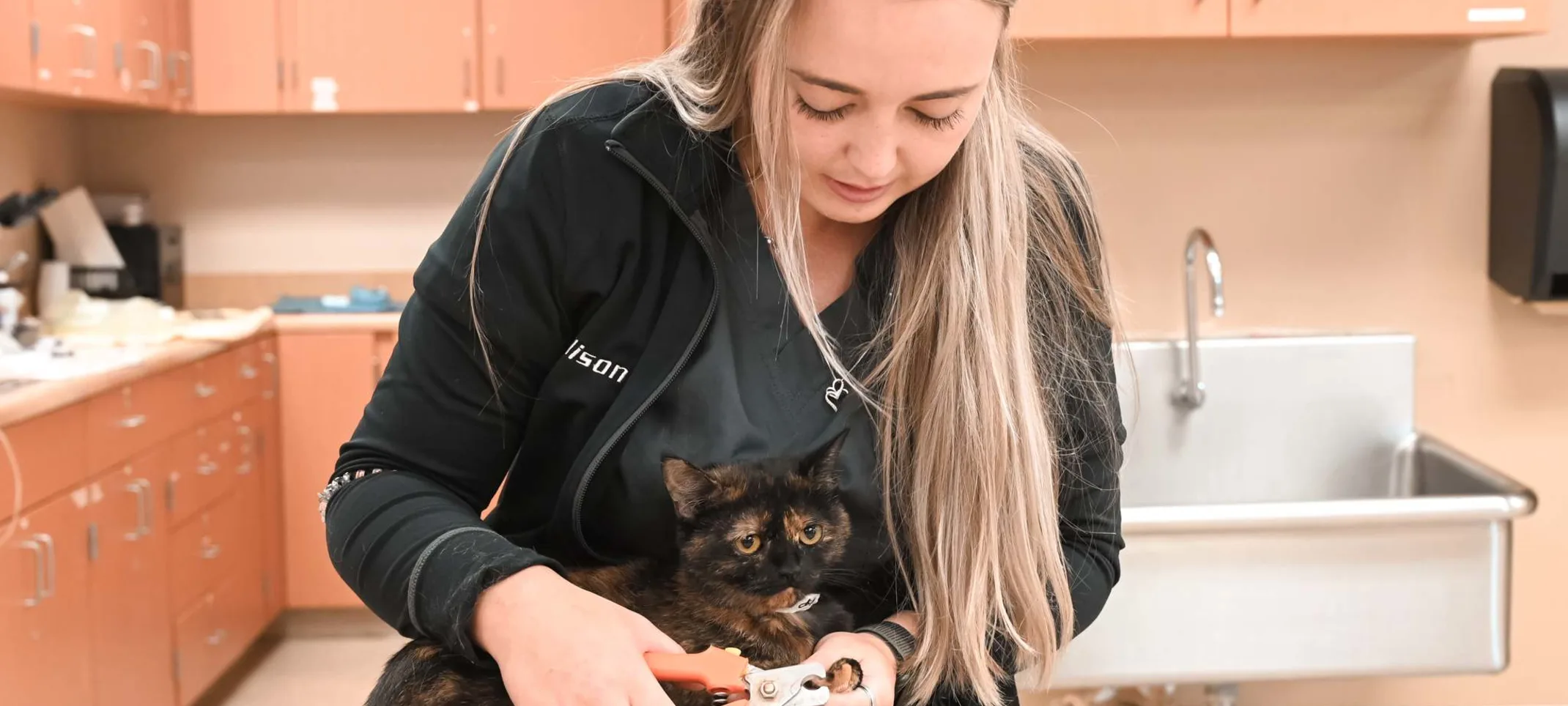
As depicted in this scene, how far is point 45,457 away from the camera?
83.7 inches

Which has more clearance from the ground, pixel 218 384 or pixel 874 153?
pixel 874 153

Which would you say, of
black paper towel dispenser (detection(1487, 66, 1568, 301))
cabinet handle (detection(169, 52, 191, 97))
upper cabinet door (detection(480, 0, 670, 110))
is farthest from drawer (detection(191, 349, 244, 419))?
black paper towel dispenser (detection(1487, 66, 1568, 301))

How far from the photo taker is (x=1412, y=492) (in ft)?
8.29

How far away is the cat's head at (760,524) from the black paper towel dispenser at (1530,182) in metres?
2.18

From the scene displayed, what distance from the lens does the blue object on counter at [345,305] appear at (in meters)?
3.46

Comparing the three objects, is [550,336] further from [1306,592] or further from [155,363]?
[155,363]

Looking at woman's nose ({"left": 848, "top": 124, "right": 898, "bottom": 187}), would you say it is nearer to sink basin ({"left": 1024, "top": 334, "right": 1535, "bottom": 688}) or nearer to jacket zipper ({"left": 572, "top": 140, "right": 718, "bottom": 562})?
jacket zipper ({"left": 572, "top": 140, "right": 718, "bottom": 562})

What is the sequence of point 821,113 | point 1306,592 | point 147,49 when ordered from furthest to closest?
point 147,49
point 1306,592
point 821,113

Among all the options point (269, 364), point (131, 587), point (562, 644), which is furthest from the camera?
point (269, 364)

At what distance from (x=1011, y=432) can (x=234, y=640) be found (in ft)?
8.75

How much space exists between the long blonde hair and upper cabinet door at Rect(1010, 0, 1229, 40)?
1500 millimetres

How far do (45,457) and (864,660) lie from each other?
71.1 inches

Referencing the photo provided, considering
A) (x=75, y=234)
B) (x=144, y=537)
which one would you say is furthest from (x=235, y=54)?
(x=144, y=537)

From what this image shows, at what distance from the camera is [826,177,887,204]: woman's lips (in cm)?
90
